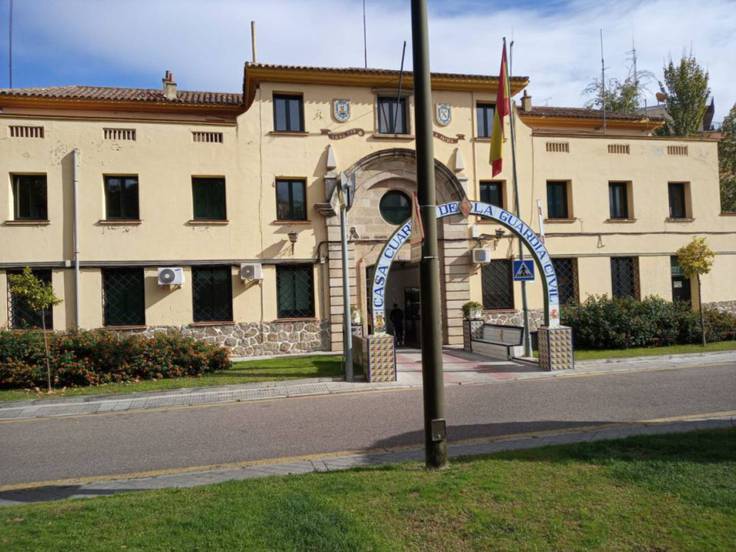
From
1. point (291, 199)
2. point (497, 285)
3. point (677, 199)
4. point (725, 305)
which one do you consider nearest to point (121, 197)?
point (291, 199)

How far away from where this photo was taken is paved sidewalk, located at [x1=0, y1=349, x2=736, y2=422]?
37.7 feet

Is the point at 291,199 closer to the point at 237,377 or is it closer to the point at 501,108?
the point at 501,108

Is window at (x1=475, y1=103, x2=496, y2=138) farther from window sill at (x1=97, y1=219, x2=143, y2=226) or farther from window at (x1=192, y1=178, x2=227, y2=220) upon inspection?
window sill at (x1=97, y1=219, x2=143, y2=226)

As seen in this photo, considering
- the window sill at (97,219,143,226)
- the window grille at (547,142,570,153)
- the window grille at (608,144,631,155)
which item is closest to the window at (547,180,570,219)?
the window grille at (547,142,570,153)

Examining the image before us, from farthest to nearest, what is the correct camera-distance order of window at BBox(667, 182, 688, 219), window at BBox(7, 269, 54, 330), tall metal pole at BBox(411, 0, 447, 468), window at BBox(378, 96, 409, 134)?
window at BBox(667, 182, 688, 219), window at BBox(378, 96, 409, 134), window at BBox(7, 269, 54, 330), tall metal pole at BBox(411, 0, 447, 468)

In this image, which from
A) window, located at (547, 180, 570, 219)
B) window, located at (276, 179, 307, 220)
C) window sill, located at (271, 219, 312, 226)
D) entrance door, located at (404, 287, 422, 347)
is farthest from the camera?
entrance door, located at (404, 287, 422, 347)

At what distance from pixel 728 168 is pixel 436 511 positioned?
129ft

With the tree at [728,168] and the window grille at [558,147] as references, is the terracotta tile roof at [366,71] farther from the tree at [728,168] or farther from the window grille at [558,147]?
the tree at [728,168]

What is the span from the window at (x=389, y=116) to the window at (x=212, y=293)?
741cm

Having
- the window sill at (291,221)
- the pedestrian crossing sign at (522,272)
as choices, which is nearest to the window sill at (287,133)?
the window sill at (291,221)

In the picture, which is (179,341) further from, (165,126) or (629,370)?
(629,370)

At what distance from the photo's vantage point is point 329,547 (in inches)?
157

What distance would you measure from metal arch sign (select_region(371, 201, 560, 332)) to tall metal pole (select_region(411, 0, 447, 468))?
7772mm

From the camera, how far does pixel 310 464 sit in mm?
6781
